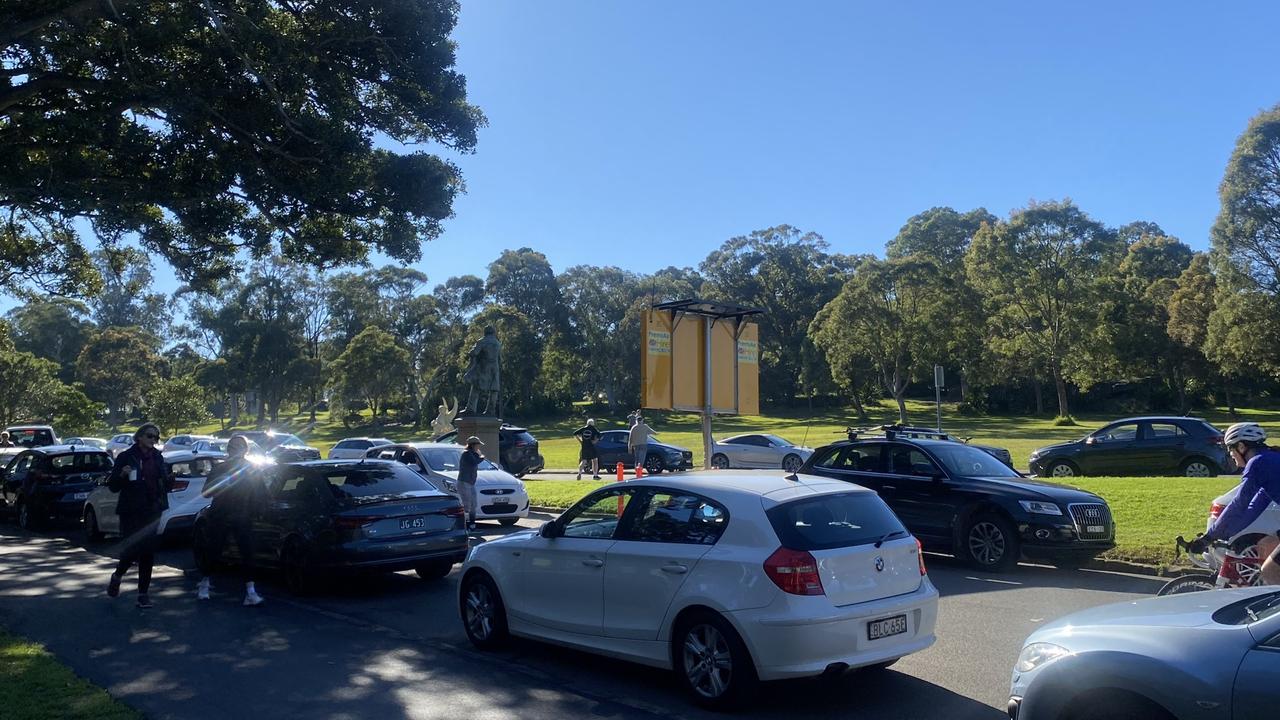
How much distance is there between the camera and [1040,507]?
10.6 m

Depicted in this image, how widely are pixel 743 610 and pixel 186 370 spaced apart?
305 feet

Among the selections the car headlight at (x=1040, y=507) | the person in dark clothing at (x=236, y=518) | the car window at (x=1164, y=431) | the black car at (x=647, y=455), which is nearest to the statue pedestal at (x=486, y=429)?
the black car at (x=647, y=455)

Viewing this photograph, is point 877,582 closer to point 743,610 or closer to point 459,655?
point 743,610

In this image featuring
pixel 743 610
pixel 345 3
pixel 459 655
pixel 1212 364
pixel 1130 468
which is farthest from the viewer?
pixel 1212 364

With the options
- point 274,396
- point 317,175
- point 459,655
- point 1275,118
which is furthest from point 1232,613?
point 274,396

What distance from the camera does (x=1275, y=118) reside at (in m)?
39.2

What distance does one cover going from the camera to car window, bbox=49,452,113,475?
56.3 feet

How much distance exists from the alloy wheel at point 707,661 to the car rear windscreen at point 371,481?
541 cm

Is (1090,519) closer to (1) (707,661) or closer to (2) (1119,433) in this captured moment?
(1) (707,661)

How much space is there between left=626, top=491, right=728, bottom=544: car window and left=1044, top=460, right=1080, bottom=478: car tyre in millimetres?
16890

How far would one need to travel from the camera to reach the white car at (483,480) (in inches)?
631

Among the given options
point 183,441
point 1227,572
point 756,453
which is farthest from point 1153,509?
point 183,441

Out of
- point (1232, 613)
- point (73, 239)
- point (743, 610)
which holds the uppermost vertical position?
point (73, 239)

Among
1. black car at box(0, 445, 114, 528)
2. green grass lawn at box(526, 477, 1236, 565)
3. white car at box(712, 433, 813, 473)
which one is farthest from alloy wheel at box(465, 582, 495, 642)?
white car at box(712, 433, 813, 473)
